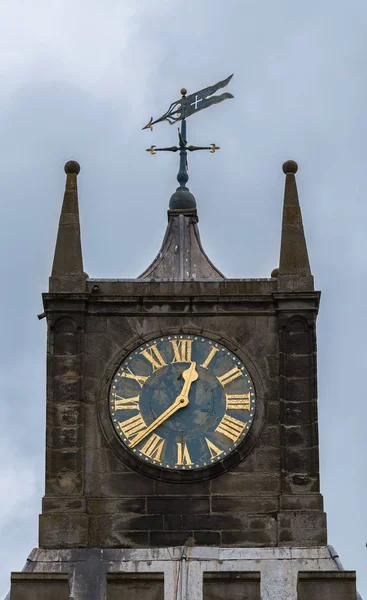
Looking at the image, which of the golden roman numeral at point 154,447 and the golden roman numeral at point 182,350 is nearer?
the golden roman numeral at point 154,447

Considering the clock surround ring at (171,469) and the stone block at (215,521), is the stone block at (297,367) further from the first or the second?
the stone block at (215,521)

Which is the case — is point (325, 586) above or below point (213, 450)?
below

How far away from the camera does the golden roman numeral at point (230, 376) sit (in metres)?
49.8

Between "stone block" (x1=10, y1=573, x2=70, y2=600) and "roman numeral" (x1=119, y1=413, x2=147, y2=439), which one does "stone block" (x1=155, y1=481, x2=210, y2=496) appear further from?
"stone block" (x1=10, y1=573, x2=70, y2=600)

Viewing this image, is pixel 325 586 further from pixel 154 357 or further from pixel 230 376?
pixel 154 357

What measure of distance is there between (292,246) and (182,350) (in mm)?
2810

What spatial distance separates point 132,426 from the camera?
4950 cm

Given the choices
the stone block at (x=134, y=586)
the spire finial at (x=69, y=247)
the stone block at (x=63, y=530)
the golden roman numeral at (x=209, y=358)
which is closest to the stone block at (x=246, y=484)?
the golden roman numeral at (x=209, y=358)

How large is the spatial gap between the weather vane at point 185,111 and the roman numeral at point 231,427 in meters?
5.56

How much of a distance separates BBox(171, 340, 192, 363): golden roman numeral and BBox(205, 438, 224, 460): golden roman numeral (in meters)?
1.57

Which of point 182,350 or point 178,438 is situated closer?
point 178,438

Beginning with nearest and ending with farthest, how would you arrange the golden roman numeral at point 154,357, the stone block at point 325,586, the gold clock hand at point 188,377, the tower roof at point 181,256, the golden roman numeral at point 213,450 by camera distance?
the stone block at point 325,586
the golden roman numeral at point 213,450
the gold clock hand at point 188,377
the golden roman numeral at point 154,357
the tower roof at point 181,256

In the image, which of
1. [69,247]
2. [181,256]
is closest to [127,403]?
[69,247]

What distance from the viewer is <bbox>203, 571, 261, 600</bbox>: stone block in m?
46.5
